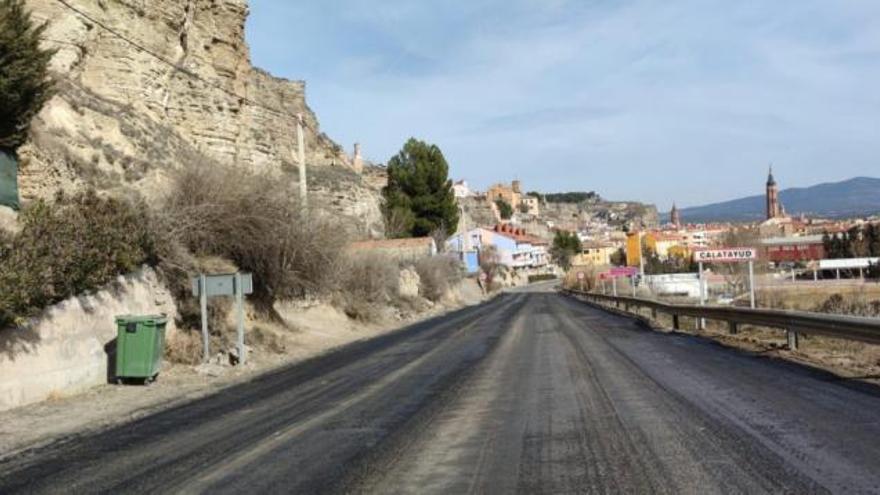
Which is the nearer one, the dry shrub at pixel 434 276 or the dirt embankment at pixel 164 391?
the dirt embankment at pixel 164 391

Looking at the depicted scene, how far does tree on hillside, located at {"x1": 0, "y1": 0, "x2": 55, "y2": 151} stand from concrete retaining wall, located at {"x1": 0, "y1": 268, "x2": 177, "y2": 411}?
14.9ft

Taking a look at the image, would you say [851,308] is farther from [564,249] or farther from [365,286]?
[564,249]

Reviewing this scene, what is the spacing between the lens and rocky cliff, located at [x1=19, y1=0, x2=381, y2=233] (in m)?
24.8

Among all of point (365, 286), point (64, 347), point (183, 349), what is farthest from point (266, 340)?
point (365, 286)

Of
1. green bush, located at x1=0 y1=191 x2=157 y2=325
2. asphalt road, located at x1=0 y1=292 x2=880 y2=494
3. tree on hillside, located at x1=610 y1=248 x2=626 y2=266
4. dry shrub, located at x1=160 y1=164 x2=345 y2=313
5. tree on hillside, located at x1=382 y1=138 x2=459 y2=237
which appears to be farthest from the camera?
tree on hillside, located at x1=610 y1=248 x2=626 y2=266

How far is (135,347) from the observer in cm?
1506

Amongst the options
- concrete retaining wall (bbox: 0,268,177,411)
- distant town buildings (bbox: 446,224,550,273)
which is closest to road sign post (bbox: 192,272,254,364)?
concrete retaining wall (bbox: 0,268,177,411)

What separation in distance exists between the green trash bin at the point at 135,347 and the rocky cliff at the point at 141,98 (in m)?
8.12

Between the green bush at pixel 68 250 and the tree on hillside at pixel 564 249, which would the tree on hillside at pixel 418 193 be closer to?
the green bush at pixel 68 250

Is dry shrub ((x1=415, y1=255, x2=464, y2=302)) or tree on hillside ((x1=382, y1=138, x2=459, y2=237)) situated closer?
dry shrub ((x1=415, y1=255, x2=464, y2=302))

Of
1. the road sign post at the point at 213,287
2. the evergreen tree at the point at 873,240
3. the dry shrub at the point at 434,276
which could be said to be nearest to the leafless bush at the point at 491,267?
the dry shrub at the point at 434,276

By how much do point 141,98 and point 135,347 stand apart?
1249 inches

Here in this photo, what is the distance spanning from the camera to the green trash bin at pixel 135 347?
14.9 meters

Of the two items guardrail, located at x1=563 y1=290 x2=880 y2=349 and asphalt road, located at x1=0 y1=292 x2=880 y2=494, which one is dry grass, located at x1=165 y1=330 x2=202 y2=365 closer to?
asphalt road, located at x1=0 y1=292 x2=880 y2=494
